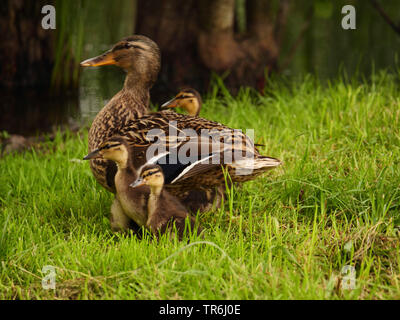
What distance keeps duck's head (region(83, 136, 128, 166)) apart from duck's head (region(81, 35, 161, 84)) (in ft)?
2.77

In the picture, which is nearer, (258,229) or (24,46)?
(258,229)

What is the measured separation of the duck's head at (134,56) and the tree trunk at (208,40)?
2815 mm

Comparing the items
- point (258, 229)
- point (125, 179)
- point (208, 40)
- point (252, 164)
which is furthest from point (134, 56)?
point (208, 40)

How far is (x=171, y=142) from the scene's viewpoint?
3225mm

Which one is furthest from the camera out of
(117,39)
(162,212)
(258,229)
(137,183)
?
(117,39)

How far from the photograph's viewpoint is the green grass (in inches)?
104

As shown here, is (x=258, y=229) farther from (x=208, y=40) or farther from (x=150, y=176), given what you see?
(x=208, y=40)

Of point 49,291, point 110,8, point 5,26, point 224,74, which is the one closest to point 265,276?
point 49,291

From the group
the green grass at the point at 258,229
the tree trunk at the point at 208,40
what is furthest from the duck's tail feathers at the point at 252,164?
the tree trunk at the point at 208,40

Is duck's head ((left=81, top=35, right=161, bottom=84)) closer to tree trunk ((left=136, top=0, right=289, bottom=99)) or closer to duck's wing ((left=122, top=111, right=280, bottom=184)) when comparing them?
duck's wing ((left=122, top=111, right=280, bottom=184))

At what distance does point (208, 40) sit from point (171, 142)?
3.66m

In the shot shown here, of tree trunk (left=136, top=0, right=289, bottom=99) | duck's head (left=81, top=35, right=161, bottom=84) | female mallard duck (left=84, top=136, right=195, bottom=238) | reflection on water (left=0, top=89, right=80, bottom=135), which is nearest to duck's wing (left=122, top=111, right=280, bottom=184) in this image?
female mallard duck (left=84, top=136, right=195, bottom=238)
